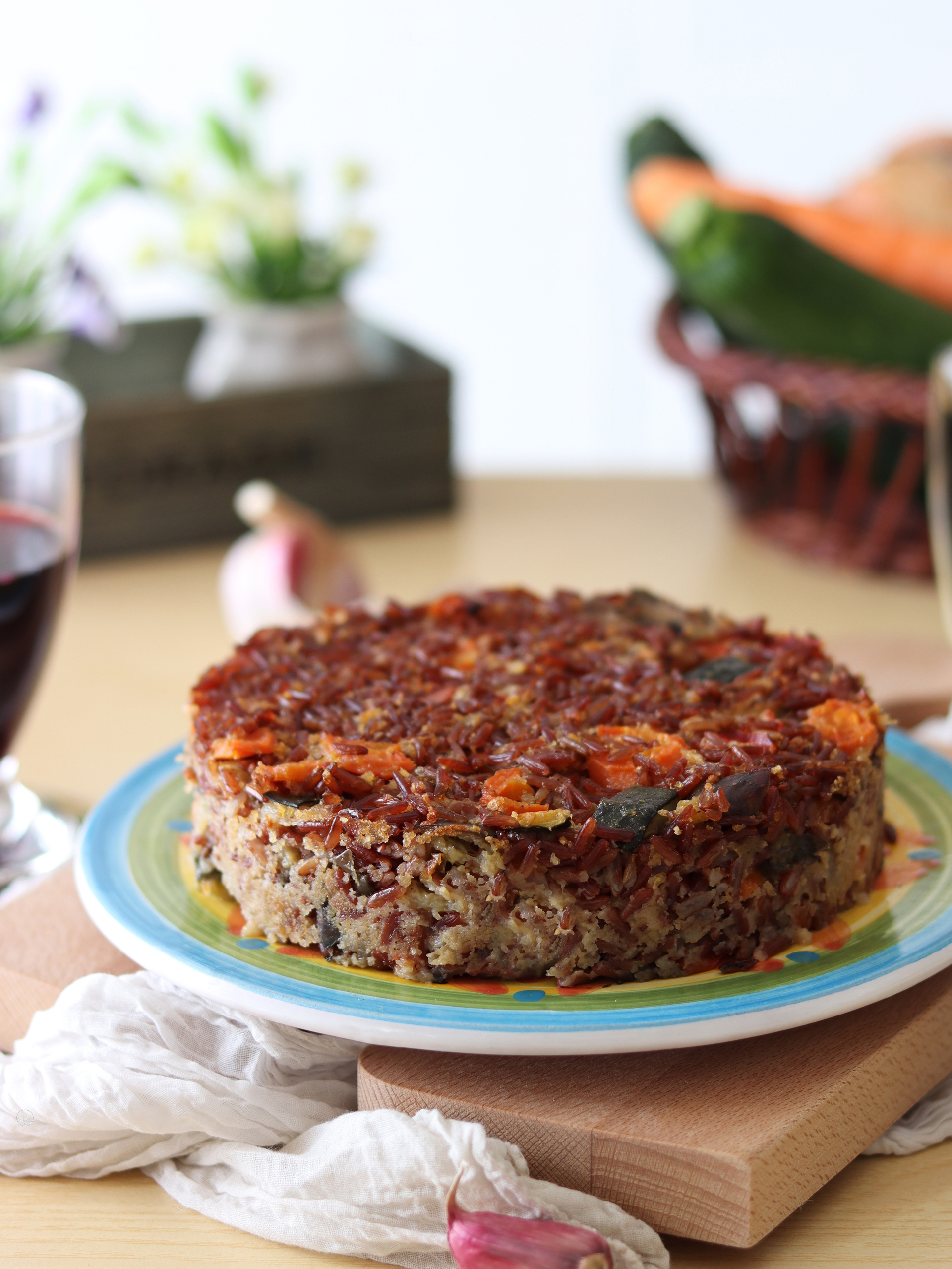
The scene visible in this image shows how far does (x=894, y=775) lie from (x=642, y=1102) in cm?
51

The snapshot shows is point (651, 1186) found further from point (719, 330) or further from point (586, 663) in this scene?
point (719, 330)

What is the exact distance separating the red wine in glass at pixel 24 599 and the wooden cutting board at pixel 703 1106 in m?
0.64

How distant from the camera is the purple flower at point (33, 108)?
7.42 feet

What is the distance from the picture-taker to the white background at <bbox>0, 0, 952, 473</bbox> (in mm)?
4391

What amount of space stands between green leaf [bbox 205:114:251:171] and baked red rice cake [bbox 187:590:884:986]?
5.17 feet

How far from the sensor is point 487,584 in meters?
2.31

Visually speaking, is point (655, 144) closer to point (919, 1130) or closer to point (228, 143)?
point (228, 143)

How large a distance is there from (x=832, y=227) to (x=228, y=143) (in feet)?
3.33

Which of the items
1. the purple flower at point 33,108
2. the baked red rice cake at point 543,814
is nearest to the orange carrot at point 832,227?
the purple flower at point 33,108

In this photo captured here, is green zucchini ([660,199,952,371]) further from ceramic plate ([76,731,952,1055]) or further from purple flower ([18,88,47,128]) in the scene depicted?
ceramic plate ([76,731,952,1055])

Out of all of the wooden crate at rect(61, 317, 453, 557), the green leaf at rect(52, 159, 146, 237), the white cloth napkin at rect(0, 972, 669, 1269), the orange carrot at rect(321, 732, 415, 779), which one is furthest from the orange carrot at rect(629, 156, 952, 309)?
the white cloth napkin at rect(0, 972, 669, 1269)

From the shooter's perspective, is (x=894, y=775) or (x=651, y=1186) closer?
(x=651, y=1186)

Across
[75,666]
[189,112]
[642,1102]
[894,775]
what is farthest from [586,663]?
[189,112]

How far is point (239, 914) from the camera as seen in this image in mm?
1141
